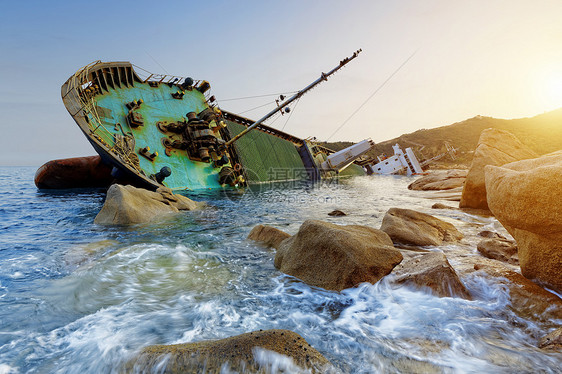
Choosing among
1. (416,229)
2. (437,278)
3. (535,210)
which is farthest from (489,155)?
(437,278)

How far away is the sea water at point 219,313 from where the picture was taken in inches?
113

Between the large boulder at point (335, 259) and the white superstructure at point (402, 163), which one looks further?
the white superstructure at point (402, 163)

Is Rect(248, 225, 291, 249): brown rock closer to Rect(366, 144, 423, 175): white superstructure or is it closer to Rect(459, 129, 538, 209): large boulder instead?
Rect(459, 129, 538, 209): large boulder

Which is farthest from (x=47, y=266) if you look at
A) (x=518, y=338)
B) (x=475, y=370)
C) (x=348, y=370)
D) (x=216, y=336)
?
(x=518, y=338)

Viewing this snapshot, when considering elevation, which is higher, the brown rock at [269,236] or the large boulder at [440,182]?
the brown rock at [269,236]

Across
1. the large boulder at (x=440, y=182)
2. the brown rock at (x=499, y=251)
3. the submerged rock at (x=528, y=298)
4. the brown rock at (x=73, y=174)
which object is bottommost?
the large boulder at (x=440, y=182)

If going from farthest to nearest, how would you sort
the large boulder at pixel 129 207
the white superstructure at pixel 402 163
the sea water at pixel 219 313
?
1. the white superstructure at pixel 402 163
2. the large boulder at pixel 129 207
3. the sea water at pixel 219 313

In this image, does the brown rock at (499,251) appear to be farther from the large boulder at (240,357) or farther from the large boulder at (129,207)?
the large boulder at (129,207)

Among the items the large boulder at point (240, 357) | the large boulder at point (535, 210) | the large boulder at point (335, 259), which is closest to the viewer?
the large boulder at point (240, 357)

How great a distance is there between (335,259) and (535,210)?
296 centimetres

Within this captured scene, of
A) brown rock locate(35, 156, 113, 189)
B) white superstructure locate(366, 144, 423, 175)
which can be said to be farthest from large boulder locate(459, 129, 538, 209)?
white superstructure locate(366, 144, 423, 175)

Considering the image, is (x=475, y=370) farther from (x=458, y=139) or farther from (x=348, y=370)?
(x=458, y=139)

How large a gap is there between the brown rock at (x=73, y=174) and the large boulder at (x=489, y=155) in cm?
2703

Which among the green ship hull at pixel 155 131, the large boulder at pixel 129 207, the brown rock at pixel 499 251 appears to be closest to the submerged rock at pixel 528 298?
the brown rock at pixel 499 251
